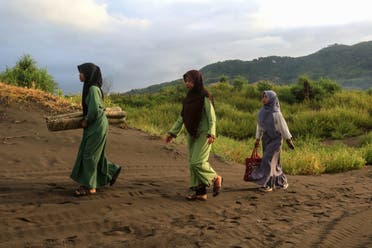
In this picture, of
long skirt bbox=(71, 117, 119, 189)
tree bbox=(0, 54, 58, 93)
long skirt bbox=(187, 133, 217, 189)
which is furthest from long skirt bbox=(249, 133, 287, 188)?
tree bbox=(0, 54, 58, 93)

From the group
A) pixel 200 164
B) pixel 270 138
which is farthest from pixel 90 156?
pixel 270 138

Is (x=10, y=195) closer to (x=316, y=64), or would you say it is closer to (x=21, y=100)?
(x=21, y=100)

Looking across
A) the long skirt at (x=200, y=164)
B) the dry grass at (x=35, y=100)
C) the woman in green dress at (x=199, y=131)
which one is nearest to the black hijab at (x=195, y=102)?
the woman in green dress at (x=199, y=131)

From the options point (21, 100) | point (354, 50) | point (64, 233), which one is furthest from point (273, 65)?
point (64, 233)

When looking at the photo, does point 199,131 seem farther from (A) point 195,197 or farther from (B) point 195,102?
(A) point 195,197

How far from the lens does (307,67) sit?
125375 mm

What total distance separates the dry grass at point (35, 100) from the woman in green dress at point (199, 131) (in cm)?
689

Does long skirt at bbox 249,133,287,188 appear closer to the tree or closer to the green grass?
the green grass

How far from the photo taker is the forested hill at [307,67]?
11044cm

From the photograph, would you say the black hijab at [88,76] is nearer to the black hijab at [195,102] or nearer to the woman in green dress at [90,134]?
the woman in green dress at [90,134]

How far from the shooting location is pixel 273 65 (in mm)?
124375

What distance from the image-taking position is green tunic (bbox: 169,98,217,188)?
7371 mm

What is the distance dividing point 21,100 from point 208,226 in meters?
9.18

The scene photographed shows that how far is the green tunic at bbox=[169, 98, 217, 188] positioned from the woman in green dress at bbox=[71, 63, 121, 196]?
4.52 ft
